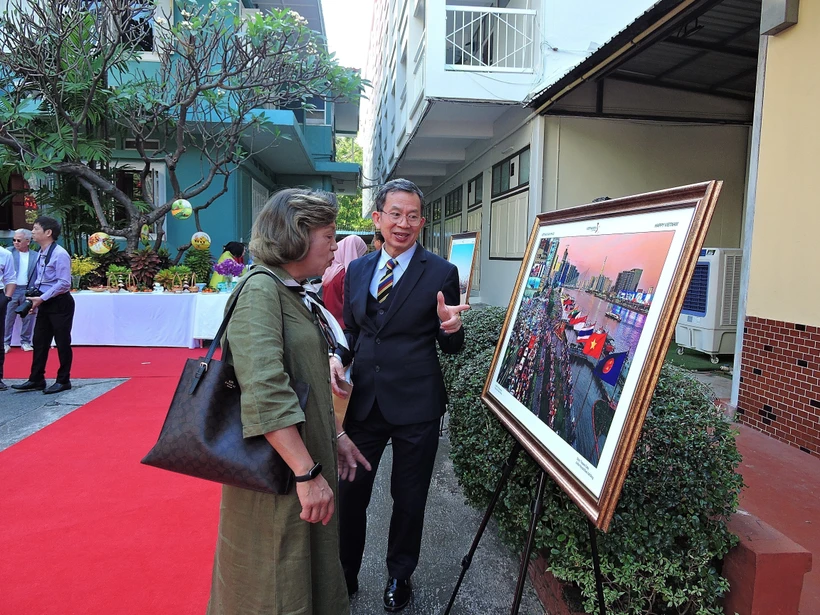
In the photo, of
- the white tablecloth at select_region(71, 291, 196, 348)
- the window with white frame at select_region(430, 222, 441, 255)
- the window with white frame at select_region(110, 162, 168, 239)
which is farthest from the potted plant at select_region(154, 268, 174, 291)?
the window with white frame at select_region(430, 222, 441, 255)

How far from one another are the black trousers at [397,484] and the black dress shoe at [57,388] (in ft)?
16.0

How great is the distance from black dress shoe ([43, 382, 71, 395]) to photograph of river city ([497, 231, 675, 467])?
5.62m

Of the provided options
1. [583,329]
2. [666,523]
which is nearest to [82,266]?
[583,329]

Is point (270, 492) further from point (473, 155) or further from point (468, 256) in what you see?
point (473, 155)

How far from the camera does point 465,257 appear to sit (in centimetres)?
520

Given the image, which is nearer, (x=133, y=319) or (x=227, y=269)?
(x=133, y=319)

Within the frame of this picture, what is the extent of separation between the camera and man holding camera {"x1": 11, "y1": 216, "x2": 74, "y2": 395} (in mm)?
5316

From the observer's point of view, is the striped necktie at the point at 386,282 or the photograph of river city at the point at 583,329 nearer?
the photograph of river city at the point at 583,329

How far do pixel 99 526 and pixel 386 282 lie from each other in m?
2.27

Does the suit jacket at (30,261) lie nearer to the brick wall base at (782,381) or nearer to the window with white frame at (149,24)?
the window with white frame at (149,24)

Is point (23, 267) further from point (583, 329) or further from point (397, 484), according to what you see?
point (583, 329)

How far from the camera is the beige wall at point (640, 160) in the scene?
338 inches

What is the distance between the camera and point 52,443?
4.23m

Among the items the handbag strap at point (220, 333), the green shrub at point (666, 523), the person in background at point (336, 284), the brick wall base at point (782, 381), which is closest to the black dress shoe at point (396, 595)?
the green shrub at point (666, 523)
